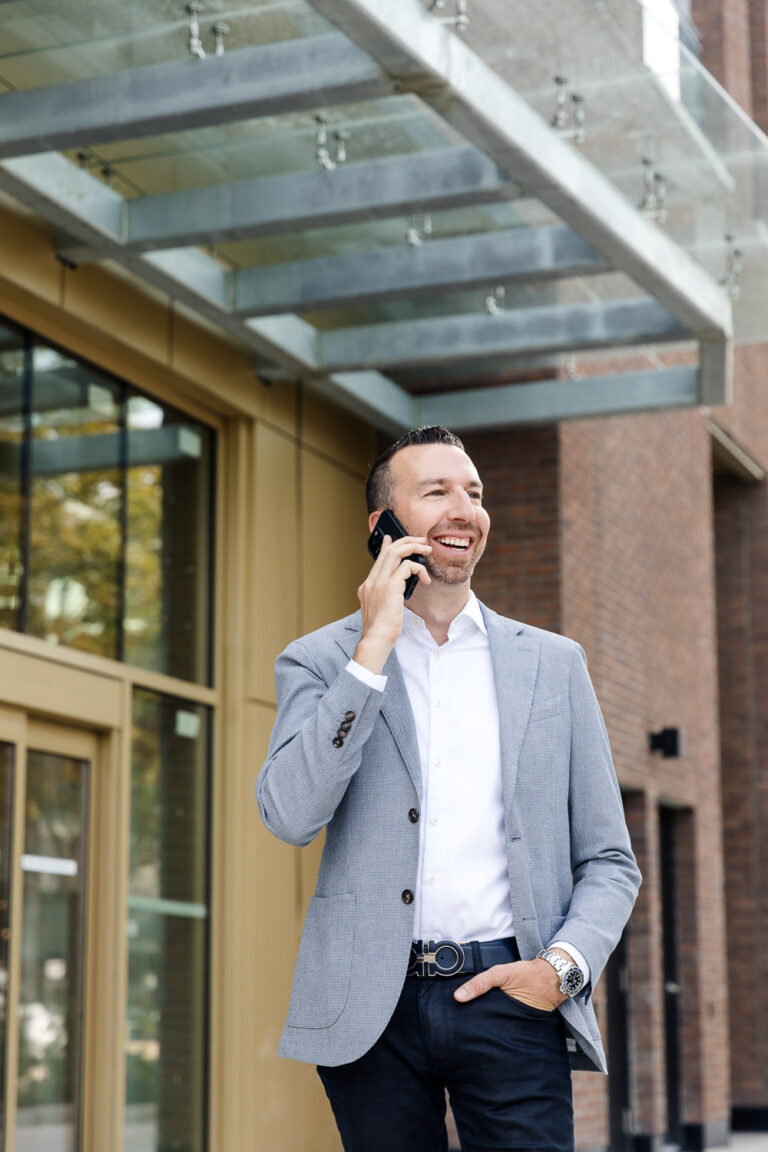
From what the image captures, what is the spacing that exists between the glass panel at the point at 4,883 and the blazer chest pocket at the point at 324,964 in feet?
15.1

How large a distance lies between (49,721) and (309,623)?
2294 mm

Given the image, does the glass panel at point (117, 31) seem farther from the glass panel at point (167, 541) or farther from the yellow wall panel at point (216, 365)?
the glass panel at point (167, 541)

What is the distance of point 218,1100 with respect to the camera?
28.1ft

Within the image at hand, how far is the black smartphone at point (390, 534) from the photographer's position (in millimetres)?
2871

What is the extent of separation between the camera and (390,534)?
9.53ft

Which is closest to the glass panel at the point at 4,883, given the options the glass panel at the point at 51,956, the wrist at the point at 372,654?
the glass panel at the point at 51,956

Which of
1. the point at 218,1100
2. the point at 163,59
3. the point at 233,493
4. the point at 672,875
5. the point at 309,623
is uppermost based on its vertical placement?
the point at 163,59

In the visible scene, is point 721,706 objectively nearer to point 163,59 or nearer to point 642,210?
point 642,210

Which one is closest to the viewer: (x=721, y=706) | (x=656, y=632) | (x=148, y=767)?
(x=148, y=767)

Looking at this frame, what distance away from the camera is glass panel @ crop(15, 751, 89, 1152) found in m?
7.32

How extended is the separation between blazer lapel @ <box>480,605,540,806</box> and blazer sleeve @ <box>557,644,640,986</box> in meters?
0.09

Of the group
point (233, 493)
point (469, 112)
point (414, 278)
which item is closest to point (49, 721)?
point (233, 493)

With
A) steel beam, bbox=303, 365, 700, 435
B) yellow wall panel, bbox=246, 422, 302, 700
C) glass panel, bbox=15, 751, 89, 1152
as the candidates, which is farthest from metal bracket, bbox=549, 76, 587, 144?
glass panel, bbox=15, 751, 89, 1152

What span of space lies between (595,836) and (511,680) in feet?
1.02
